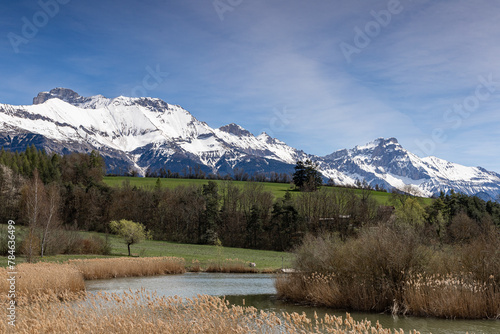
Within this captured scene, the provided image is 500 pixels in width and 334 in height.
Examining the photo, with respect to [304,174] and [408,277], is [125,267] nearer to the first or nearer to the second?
[408,277]

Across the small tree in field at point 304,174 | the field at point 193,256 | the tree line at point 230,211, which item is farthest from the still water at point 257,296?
the small tree in field at point 304,174

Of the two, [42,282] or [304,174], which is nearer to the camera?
[42,282]

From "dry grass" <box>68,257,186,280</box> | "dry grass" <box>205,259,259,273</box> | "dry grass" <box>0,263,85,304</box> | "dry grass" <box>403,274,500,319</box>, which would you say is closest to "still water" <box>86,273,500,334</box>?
"dry grass" <box>403,274,500,319</box>

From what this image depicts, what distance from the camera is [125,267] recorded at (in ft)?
129

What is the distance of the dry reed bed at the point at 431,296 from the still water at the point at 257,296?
0.58 metres

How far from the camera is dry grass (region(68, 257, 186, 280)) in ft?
122

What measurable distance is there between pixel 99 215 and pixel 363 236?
7991 cm

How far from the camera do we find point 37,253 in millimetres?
46000

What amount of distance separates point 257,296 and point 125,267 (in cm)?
1630

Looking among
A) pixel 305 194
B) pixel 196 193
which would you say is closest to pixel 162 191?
pixel 196 193

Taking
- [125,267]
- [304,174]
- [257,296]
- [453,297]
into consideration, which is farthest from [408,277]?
[304,174]

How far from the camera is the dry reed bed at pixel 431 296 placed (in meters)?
19.5

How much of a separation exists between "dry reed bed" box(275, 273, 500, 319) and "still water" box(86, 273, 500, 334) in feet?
1.90

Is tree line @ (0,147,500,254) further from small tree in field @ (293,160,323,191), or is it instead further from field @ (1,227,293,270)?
small tree in field @ (293,160,323,191)
